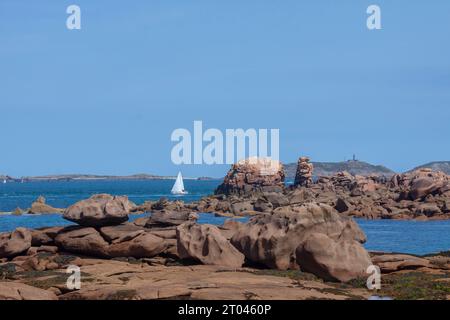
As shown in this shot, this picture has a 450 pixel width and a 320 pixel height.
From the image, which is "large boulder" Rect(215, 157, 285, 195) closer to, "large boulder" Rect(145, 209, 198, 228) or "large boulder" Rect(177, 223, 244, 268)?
"large boulder" Rect(145, 209, 198, 228)

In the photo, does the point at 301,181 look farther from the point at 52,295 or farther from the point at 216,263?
the point at 52,295

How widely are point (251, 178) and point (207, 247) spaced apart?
120110 millimetres

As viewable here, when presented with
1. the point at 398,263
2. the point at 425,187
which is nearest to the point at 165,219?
the point at 398,263

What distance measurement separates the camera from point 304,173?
163 m

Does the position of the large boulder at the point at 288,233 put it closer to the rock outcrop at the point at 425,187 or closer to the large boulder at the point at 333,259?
the large boulder at the point at 333,259

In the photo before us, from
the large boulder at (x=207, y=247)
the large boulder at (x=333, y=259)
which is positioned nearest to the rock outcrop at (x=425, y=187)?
the large boulder at (x=207, y=247)

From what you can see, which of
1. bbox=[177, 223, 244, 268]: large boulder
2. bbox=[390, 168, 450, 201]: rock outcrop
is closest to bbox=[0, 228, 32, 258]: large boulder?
bbox=[177, 223, 244, 268]: large boulder

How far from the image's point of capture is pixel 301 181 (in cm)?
16250

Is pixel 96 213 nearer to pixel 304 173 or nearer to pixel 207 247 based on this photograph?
pixel 207 247

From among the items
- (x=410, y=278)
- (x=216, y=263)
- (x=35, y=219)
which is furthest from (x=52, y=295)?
(x=35, y=219)

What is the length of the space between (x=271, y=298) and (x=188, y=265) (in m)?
12.2

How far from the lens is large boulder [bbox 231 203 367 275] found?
124 feet

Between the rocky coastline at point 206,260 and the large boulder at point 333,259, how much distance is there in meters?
0.05

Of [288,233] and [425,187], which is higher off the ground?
[288,233]
